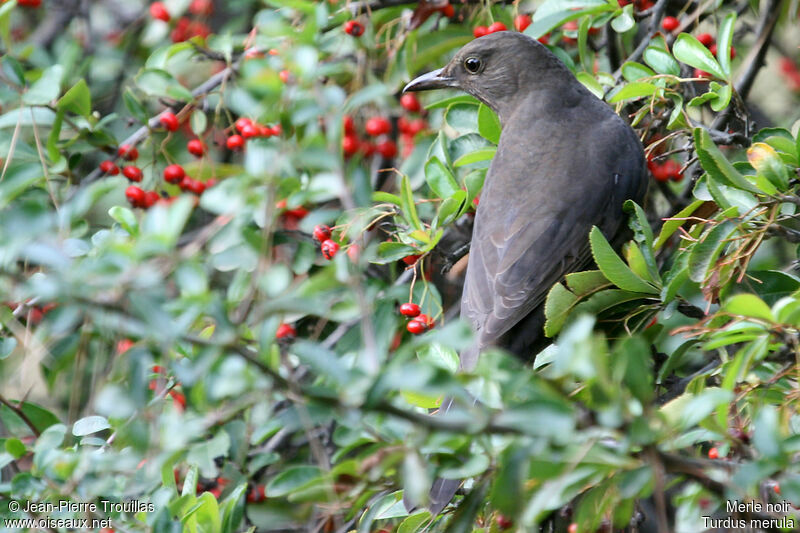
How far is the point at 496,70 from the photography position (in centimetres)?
422

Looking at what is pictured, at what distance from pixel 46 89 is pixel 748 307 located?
9.76ft

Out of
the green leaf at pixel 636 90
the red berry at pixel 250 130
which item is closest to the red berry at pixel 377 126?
the red berry at pixel 250 130

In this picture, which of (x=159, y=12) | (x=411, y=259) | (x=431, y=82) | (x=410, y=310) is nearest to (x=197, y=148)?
(x=159, y=12)

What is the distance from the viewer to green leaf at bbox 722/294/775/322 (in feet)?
Answer: 6.78

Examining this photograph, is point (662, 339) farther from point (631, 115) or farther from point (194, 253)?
point (194, 253)

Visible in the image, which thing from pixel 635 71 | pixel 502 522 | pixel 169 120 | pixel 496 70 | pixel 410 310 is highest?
pixel 635 71

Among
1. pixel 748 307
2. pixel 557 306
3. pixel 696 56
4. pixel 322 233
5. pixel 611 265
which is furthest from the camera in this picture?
pixel 322 233

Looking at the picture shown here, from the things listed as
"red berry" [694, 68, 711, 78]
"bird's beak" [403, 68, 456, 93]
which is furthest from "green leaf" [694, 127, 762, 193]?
"bird's beak" [403, 68, 456, 93]

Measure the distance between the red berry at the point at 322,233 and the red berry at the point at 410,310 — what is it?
1.39 ft

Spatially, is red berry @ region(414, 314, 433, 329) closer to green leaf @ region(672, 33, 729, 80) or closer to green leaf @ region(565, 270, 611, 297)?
green leaf @ region(565, 270, 611, 297)

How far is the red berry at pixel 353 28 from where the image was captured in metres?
3.95

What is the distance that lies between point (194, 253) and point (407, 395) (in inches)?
38.9

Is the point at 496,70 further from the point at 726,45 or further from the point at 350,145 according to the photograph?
the point at 726,45

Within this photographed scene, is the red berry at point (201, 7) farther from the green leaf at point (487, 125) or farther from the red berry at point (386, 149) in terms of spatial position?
the green leaf at point (487, 125)
